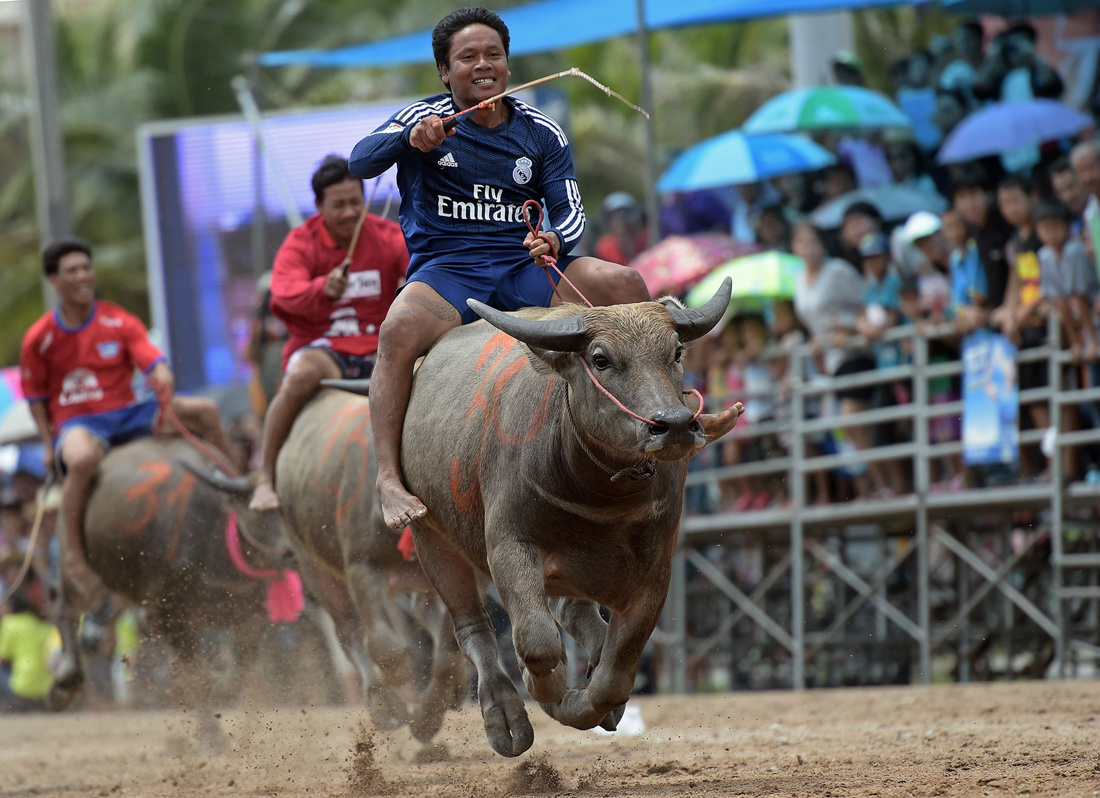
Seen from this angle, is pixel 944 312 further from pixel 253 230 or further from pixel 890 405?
pixel 253 230

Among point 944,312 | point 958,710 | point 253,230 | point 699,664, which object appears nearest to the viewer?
point 958,710

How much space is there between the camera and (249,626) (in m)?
10.3

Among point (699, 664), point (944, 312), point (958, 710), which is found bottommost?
point (699, 664)

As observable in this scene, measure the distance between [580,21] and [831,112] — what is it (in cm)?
300

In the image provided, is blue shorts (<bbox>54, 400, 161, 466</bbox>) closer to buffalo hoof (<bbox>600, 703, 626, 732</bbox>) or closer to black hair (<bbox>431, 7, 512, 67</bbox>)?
black hair (<bbox>431, 7, 512, 67</bbox>)

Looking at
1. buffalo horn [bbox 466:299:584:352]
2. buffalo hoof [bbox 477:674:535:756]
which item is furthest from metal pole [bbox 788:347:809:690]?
buffalo horn [bbox 466:299:584:352]

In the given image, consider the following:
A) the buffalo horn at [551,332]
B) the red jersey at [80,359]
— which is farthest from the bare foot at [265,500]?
the buffalo horn at [551,332]

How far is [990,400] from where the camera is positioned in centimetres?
1044

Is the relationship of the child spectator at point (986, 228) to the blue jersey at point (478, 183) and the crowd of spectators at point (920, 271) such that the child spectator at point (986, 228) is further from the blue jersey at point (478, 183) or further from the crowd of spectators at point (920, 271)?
the blue jersey at point (478, 183)

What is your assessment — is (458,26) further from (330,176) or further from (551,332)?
(330,176)

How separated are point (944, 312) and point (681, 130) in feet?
54.3

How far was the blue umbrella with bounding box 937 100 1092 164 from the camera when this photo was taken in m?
11.1

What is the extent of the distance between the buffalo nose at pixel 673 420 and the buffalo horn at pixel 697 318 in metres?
0.50

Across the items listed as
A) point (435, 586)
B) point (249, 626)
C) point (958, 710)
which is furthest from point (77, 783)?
point (958, 710)
